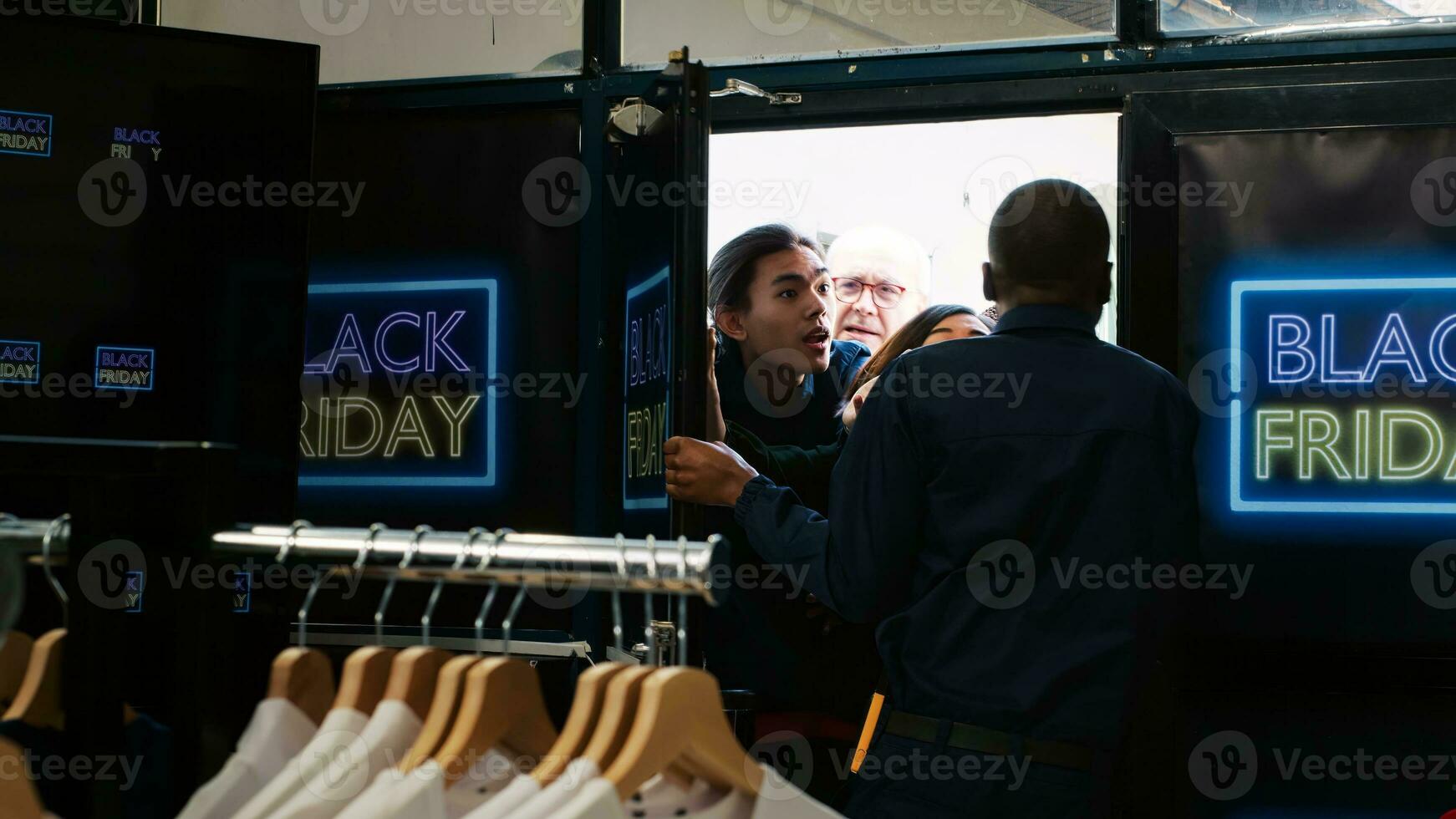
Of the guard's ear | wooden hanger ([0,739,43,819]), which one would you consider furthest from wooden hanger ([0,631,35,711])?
the guard's ear

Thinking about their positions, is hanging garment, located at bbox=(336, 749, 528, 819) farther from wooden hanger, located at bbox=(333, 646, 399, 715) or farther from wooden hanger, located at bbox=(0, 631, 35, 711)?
wooden hanger, located at bbox=(0, 631, 35, 711)

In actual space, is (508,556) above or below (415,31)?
below

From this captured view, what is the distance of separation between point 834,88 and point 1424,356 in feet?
5.43

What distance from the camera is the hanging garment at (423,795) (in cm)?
134

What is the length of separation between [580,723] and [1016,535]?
95 cm

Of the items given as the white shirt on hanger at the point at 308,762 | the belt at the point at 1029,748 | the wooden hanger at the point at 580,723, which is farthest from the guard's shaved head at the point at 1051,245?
the white shirt on hanger at the point at 308,762

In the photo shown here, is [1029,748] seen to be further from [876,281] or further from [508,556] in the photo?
[876,281]

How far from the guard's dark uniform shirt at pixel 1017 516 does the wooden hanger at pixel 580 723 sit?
80 centimetres

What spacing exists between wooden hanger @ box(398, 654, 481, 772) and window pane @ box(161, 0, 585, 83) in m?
2.64

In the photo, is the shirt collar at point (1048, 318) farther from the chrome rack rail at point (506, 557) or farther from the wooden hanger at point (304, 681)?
the wooden hanger at point (304, 681)

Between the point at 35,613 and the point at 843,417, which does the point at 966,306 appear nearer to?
the point at 843,417

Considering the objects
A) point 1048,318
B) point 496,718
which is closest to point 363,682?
point 496,718

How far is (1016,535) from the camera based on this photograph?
215cm

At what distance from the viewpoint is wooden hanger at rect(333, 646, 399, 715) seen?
1.53m
